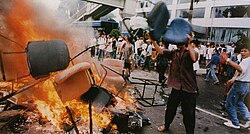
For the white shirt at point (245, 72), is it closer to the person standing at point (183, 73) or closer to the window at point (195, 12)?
the person standing at point (183, 73)

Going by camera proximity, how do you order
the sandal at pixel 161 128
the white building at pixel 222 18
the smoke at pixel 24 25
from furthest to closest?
1. the white building at pixel 222 18
2. the smoke at pixel 24 25
3. the sandal at pixel 161 128

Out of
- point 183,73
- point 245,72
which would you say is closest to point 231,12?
point 245,72

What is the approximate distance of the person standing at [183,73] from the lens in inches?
132

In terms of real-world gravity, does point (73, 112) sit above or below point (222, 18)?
below

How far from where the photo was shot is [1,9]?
15.9 feet

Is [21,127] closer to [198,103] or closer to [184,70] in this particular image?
[184,70]

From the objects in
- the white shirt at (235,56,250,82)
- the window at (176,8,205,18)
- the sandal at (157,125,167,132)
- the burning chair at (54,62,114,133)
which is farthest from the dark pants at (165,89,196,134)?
the window at (176,8,205,18)

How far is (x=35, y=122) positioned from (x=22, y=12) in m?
2.88

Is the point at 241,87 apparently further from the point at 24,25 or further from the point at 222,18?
the point at 222,18

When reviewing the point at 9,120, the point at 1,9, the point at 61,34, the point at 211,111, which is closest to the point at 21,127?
the point at 9,120

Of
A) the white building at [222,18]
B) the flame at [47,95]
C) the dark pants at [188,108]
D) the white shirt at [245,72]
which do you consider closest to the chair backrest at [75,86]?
the flame at [47,95]

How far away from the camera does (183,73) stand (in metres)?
3.69

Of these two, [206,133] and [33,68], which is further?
[206,133]

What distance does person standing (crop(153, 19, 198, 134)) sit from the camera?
3.37 meters
